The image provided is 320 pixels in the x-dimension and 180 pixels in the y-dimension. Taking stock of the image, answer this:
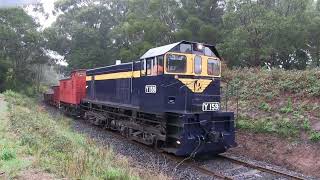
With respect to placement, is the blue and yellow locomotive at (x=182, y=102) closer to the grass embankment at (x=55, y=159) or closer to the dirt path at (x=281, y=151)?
the dirt path at (x=281, y=151)

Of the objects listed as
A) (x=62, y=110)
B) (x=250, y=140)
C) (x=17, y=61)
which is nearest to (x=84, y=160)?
(x=250, y=140)

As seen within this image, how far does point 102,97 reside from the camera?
19328 mm

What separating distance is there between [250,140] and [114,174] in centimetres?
817

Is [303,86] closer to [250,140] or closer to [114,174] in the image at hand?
[250,140]

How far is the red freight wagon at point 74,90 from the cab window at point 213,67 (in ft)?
36.9

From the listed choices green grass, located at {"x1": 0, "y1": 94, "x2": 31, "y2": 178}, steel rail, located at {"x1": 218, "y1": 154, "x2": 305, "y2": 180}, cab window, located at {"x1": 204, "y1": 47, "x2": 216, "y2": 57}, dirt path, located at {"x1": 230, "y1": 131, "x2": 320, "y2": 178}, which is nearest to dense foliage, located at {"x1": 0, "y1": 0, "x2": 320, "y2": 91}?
dirt path, located at {"x1": 230, "y1": 131, "x2": 320, "y2": 178}

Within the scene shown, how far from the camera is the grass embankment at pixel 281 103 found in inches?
551

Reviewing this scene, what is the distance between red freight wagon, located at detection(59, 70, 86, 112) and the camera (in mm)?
22875

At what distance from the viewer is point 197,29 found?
105 feet

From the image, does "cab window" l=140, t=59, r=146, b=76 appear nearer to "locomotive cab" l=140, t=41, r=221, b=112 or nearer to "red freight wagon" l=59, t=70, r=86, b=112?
"locomotive cab" l=140, t=41, r=221, b=112

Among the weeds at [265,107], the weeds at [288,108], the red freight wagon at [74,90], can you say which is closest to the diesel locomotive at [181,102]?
the weeds at [288,108]

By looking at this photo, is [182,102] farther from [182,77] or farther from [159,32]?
[159,32]

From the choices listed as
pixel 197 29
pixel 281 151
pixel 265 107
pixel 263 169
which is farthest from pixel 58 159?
pixel 197 29

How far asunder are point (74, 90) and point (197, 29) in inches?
514
